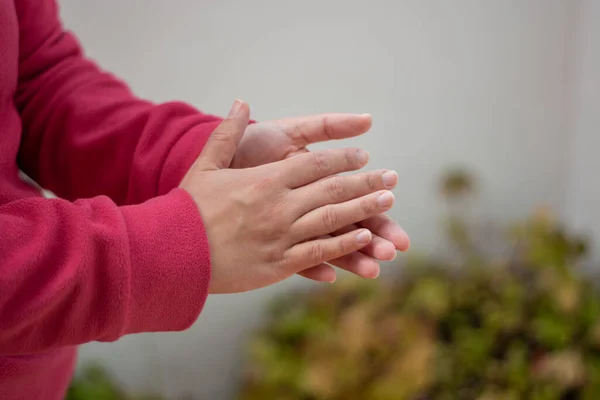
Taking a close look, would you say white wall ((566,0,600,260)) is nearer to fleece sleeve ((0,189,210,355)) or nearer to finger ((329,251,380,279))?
finger ((329,251,380,279))

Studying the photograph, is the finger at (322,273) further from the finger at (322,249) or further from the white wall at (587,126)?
the white wall at (587,126)

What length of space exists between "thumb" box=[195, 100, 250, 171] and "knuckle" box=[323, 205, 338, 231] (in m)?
0.11

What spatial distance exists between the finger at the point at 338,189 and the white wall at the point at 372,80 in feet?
3.02

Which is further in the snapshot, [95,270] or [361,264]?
[361,264]

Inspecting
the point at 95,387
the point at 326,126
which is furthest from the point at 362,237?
the point at 95,387

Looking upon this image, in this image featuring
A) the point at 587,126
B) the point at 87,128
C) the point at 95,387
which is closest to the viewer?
the point at 87,128

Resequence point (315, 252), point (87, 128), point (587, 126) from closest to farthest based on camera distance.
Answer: point (315, 252), point (87, 128), point (587, 126)

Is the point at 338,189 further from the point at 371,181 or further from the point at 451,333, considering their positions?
the point at 451,333

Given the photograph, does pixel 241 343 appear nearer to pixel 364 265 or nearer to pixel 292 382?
pixel 292 382

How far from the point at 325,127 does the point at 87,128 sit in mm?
250

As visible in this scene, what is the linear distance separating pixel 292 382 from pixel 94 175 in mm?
917

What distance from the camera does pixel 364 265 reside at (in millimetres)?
567

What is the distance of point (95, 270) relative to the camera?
43cm

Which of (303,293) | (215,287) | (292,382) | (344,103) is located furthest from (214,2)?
(215,287)
